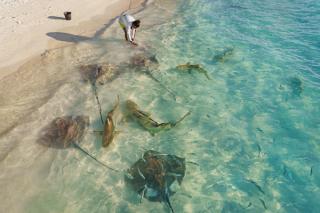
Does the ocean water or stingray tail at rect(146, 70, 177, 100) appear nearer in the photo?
the ocean water

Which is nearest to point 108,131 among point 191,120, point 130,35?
point 191,120

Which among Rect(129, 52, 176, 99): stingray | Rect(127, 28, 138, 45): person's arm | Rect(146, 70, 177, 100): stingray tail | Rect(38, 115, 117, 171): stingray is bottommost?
Rect(38, 115, 117, 171): stingray

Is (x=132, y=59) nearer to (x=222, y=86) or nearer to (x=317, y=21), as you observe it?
(x=222, y=86)

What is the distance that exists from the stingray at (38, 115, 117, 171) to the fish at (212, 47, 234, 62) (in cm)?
564

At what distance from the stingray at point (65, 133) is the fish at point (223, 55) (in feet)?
18.5

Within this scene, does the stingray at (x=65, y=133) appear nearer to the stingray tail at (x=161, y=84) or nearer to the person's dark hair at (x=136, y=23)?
the stingray tail at (x=161, y=84)

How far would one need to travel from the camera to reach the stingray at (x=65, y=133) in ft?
25.9

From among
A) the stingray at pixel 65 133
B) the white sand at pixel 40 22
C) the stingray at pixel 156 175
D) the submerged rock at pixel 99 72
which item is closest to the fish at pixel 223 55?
the submerged rock at pixel 99 72

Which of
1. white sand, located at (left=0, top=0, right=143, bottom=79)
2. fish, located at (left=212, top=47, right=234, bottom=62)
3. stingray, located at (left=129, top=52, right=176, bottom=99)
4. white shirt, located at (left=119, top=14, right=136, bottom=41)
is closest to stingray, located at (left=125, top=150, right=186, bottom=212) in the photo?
stingray, located at (left=129, top=52, right=176, bottom=99)

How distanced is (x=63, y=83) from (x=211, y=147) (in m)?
5.17

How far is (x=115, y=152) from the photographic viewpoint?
7863 millimetres

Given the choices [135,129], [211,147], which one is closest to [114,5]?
[135,129]

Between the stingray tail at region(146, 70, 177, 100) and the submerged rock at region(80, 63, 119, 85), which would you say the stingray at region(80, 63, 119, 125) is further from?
the stingray tail at region(146, 70, 177, 100)

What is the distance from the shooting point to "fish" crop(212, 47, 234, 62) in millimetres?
11645
